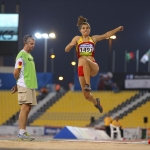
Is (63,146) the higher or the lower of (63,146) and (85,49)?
the lower

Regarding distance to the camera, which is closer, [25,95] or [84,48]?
[25,95]

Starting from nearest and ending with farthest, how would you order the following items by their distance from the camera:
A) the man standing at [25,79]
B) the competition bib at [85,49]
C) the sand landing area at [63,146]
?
the sand landing area at [63,146], the man standing at [25,79], the competition bib at [85,49]

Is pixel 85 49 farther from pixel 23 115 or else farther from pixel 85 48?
pixel 23 115

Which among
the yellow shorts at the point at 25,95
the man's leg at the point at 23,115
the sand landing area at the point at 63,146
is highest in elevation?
the yellow shorts at the point at 25,95

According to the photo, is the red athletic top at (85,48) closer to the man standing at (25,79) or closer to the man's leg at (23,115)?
the man standing at (25,79)

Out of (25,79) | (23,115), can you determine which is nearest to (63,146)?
(23,115)

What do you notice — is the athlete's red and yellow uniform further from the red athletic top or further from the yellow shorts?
the yellow shorts

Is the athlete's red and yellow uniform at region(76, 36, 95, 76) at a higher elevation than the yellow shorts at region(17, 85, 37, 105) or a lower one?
higher

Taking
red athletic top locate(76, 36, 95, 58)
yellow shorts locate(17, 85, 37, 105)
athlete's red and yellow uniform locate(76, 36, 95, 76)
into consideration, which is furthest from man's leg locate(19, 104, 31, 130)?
red athletic top locate(76, 36, 95, 58)

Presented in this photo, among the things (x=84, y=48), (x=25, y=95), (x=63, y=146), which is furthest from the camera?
(x=84, y=48)

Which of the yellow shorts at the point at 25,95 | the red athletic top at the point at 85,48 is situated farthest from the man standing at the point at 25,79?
the red athletic top at the point at 85,48

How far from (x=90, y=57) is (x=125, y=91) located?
3118 cm

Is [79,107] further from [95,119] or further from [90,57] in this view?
[90,57]

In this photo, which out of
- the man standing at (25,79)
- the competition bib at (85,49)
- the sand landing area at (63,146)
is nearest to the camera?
the sand landing area at (63,146)
